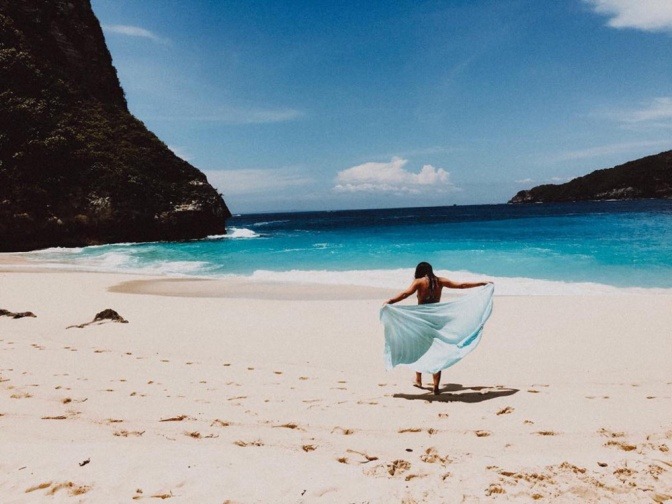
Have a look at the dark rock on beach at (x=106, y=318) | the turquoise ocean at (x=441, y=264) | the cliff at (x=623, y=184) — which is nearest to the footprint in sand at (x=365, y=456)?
the dark rock on beach at (x=106, y=318)

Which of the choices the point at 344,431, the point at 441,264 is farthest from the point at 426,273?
the point at 441,264

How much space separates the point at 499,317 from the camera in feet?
35.5

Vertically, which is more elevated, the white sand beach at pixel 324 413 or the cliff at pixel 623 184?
the cliff at pixel 623 184

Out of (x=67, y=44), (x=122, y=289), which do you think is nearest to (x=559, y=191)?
(x=67, y=44)

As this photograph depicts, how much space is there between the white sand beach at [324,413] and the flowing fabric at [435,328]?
554 mm

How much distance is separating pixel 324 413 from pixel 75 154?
143 ft

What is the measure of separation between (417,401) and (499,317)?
6287 millimetres

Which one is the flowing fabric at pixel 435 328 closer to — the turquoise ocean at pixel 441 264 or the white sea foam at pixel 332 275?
the white sea foam at pixel 332 275

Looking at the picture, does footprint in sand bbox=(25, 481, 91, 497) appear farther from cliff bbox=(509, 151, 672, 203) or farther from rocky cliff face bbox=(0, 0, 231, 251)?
cliff bbox=(509, 151, 672, 203)

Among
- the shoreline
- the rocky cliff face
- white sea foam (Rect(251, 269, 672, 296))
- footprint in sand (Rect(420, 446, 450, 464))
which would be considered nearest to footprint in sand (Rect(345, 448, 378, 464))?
footprint in sand (Rect(420, 446, 450, 464))

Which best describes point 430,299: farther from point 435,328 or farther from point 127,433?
point 127,433

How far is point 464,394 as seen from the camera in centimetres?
581

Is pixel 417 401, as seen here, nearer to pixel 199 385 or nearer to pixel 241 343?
pixel 199 385

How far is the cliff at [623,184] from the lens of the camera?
430 ft
